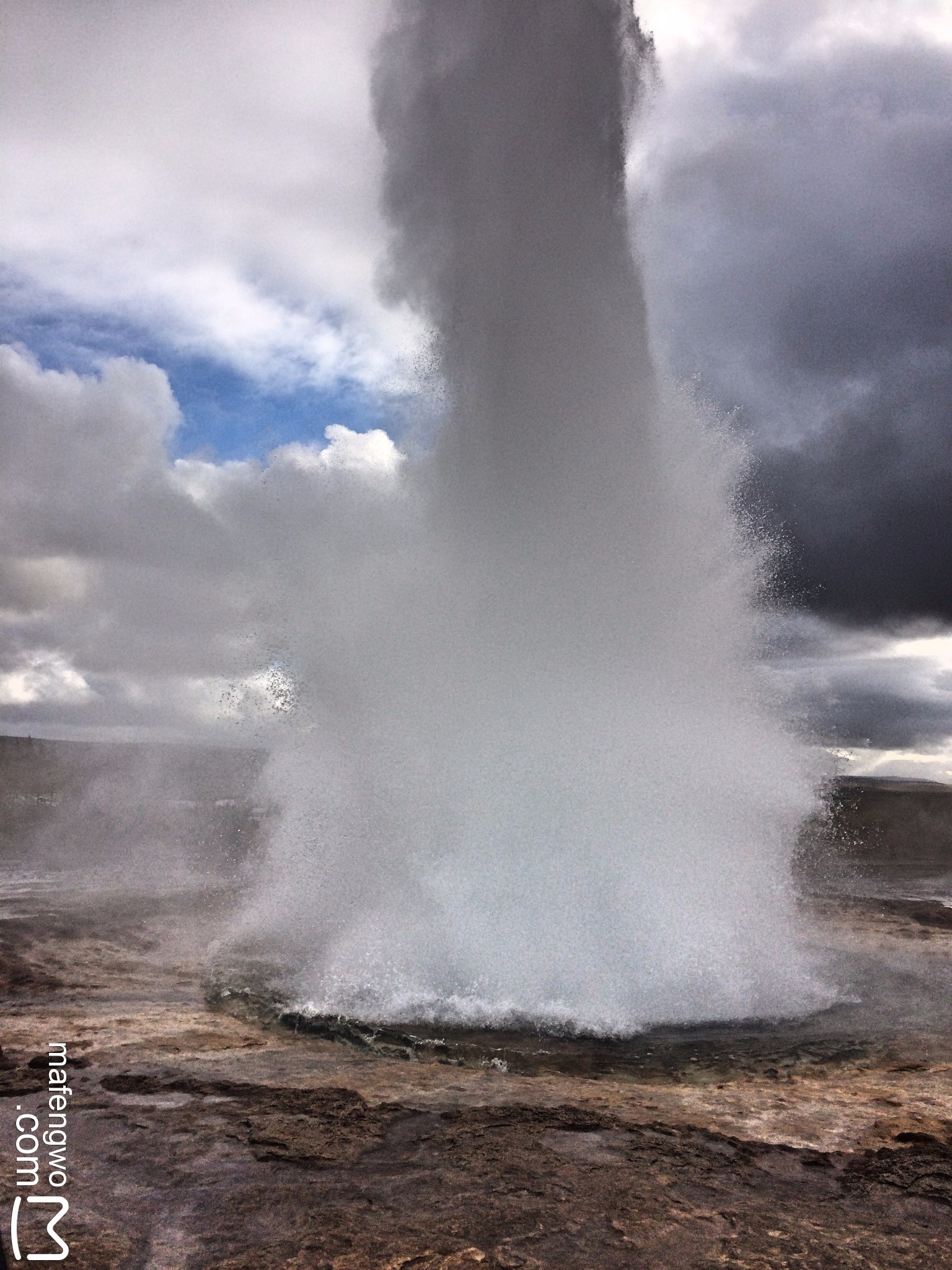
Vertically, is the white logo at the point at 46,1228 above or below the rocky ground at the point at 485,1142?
above

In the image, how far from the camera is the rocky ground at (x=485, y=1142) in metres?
3.99

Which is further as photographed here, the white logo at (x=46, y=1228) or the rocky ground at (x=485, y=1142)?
the rocky ground at (x=485, y=1142)

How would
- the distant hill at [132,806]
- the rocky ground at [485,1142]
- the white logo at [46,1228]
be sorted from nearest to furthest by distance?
the white logo at [46,1228]
the rocky ground at [485,1142]
the distant hill at [132,806]

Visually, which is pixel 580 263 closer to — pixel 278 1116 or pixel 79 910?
pixel 278 1116

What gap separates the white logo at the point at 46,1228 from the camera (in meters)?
3.76

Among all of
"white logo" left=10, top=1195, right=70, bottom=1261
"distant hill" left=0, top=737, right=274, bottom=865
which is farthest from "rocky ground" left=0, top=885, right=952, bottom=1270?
"distant hill" left=0, top=737, right=274, bottom=865

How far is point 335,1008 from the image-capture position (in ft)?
28.0

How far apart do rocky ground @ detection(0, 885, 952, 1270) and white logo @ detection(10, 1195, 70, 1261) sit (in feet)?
0.18

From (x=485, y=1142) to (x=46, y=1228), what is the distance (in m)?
2.47

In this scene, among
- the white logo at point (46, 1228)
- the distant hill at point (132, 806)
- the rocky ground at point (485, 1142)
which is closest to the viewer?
the white logo at point (46, 1228)

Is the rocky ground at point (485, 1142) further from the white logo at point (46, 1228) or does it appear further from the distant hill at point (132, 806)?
the distant hill at point (132, 806)

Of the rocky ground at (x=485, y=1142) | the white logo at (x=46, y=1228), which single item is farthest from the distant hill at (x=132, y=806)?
the white logo at (x=46, y=1228)

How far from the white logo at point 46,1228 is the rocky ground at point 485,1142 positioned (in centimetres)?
5

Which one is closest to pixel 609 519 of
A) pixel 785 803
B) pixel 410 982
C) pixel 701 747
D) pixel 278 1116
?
pixel 701 747
